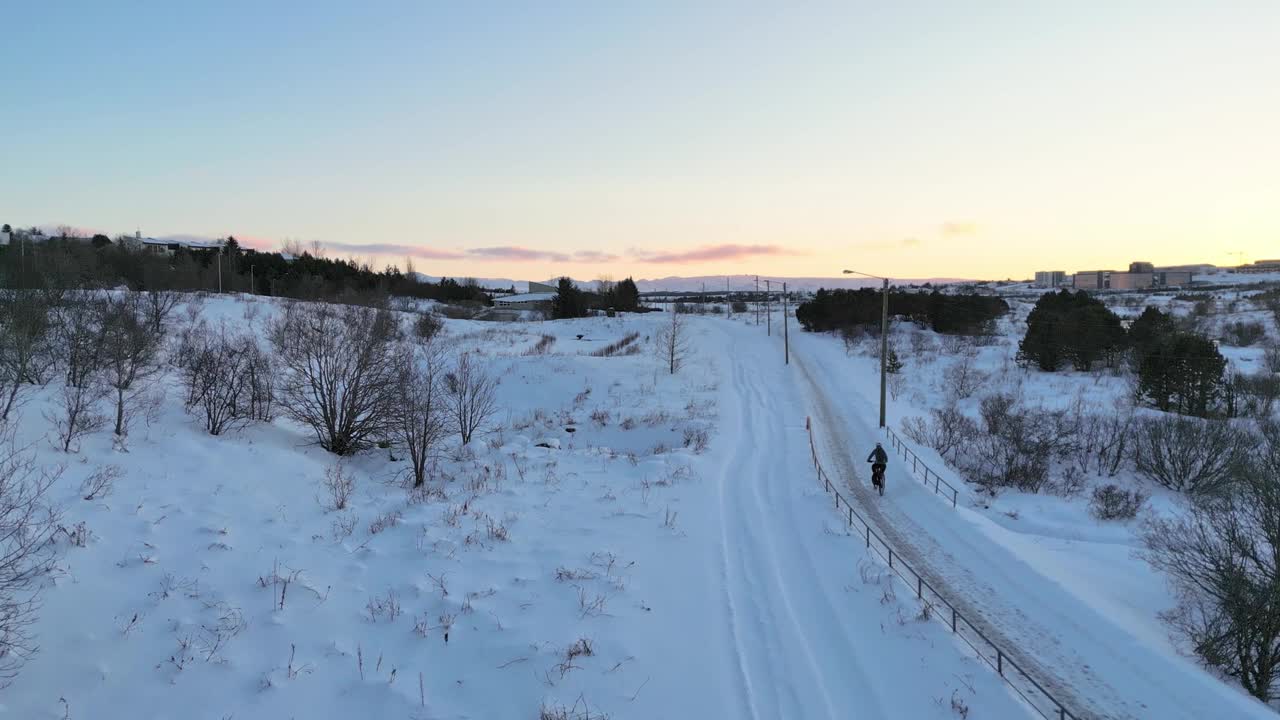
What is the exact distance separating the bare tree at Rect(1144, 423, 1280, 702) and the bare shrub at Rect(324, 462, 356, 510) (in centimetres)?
1759

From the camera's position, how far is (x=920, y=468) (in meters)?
22.8

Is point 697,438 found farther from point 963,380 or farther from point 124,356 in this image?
point 963,380

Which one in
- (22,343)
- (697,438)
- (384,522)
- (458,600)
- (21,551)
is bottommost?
(697,438)

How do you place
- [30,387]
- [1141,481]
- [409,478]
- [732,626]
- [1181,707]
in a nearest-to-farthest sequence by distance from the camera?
[1181,707], [732,626], [30,387], [409,478], [1141,481]

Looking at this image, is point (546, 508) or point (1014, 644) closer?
point (1014, 644)

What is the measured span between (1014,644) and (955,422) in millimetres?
21167

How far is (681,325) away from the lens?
83.1 meters

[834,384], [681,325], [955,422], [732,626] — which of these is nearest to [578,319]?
[681,325]

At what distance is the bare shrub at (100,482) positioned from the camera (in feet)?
39.8

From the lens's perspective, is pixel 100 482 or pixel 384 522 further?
pixel 384 522

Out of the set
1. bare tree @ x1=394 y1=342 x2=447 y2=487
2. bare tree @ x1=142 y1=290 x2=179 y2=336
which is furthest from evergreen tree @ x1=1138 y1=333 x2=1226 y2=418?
bare tree @ x1=142 y1=290 x2=179 y2=336

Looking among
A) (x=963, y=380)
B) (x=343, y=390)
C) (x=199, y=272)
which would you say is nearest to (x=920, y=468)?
(x=963, y=380)

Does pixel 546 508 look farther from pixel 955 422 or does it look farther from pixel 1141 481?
pixel 1141 481

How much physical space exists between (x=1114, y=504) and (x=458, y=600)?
21.6 metres
